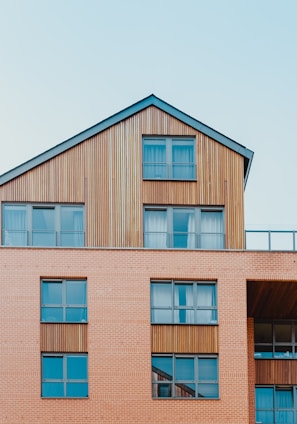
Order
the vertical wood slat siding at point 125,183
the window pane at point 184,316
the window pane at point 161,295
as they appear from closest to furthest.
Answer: the window pane at point 184,316
the window pane at point 161,295
the vertical wood slat siding at point 125,183

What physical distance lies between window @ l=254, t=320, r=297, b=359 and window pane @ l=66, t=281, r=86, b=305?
284 inches

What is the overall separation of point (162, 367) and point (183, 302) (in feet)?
7.62

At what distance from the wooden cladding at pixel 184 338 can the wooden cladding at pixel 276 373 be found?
3.67m

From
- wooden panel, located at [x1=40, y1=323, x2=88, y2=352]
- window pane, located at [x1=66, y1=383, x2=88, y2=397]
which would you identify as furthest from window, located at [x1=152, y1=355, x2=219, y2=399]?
wooden panel, located at [x1=40, y1=323, x2=88, y2=352]

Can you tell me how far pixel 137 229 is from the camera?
2970cm

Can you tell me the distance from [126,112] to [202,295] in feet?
23.2

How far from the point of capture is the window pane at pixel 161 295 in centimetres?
2916

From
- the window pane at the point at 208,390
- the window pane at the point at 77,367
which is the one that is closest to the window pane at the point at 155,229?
the window pane at the point at 77,367

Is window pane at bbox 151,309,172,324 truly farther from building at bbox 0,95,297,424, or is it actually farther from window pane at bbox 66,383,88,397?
window pane at bbox 66,383,88,397

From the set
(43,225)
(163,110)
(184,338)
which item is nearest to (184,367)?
(184,338)

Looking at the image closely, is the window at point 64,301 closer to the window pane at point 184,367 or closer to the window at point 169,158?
the window pane at point 184,367

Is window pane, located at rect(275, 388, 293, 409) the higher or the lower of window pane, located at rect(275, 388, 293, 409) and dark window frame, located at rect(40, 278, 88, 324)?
the lower

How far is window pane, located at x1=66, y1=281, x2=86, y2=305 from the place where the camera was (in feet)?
95.0

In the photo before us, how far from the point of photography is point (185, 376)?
28.7 metres
